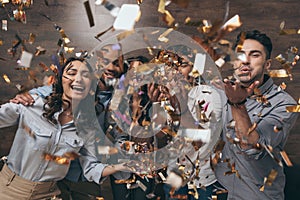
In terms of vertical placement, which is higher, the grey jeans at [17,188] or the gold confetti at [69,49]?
the gold confetti at [69,49]

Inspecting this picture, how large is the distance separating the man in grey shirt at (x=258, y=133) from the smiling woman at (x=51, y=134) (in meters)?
→ 0.39

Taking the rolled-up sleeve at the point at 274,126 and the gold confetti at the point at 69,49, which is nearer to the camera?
the rolled-up sleeve at the point at 274,126

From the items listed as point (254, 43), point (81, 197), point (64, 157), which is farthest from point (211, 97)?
point (81, 197)

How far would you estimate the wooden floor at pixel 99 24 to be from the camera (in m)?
1.92

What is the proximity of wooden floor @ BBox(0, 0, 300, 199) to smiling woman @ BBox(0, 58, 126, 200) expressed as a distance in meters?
0.38

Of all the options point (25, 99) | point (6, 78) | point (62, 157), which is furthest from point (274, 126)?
point (6, 78)

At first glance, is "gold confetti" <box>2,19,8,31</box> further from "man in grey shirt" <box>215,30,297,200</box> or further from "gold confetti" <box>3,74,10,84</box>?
"man in grey shirt" <box>215,30,297,200</box>

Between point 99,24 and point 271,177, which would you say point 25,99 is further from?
point 271,177

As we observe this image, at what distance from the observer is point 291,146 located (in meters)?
1.97

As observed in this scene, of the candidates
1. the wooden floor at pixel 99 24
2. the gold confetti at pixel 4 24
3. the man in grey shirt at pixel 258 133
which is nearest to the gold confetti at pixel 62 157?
the wooden floor at pixel 99 24

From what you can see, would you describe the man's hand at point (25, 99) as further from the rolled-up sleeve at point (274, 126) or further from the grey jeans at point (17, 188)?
the rolled-up sleeve at point (274, 126)

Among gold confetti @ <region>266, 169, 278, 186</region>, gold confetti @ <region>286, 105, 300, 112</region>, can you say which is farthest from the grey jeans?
gold confetti @ <region>286, 105, 300, 112</region>

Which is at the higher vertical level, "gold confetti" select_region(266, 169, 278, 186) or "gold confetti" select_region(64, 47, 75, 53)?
"gold confetti" select_region(64, 47, 75, 53)

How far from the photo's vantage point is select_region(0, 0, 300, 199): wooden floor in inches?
75.5
